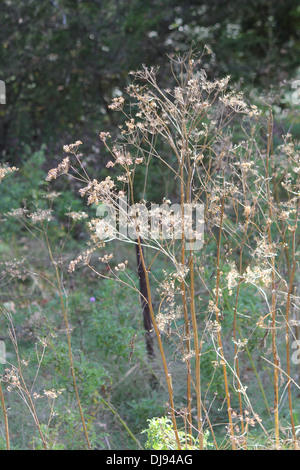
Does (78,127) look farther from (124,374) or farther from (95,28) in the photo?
(124,374)

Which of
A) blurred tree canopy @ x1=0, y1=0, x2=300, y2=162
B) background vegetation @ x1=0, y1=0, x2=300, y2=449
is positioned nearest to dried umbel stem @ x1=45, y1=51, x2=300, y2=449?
background vegetation @ x1=0, y1=0, x2=300, y2=449

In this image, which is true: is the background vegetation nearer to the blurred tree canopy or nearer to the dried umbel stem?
the blurred tree canopy

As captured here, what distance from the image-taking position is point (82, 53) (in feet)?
19.0

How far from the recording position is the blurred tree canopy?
5688 mm

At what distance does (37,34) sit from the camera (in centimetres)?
576

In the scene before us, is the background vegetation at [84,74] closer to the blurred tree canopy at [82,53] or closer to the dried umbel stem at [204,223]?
the blurred tree canopy at [82,53]

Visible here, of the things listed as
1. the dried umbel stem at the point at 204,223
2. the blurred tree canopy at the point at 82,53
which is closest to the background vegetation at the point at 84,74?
the blurred tree canopy at the point at 82,53

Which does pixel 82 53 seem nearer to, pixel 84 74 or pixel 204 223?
pixel 84 74

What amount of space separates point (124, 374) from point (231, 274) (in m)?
1.98

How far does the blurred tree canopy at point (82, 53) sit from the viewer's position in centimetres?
569

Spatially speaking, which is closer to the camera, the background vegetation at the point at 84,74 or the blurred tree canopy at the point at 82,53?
the background vegetation at the point at 84,74

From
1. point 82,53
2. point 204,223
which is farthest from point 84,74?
point 204,223
